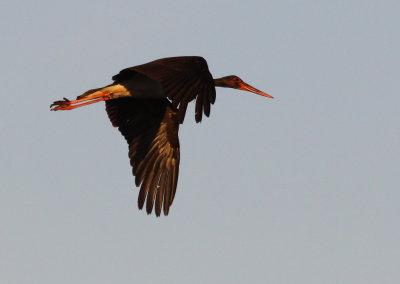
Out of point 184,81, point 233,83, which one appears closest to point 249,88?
point 233,83

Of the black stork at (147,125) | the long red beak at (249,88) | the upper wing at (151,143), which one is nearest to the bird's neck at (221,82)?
the long red beak at (249,88)

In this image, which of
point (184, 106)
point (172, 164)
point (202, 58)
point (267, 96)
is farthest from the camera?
point (267, 96)

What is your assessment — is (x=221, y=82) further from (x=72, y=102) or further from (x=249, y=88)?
(x=72, y=102)

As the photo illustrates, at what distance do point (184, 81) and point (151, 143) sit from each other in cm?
387

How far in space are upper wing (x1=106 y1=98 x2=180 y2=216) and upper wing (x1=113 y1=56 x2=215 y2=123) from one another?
285 centimetres

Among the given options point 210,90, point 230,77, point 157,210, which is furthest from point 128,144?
point 210,90

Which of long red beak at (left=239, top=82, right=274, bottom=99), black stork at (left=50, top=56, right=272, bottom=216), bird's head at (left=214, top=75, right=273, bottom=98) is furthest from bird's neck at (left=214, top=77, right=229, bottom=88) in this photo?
black stork at (left=50, top=56, right=272, bottom=216)

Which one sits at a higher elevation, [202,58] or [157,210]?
[202,58]

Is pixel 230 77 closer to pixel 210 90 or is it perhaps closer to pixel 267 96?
pixel 267 96

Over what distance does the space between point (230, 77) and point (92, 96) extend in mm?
3565

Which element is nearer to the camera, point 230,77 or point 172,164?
point 172,164

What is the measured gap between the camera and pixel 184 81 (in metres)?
12.3

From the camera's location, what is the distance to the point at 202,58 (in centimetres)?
1295

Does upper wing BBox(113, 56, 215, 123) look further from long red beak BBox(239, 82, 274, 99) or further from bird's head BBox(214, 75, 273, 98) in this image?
long red beak BBox(239, 82, 274, 99)
